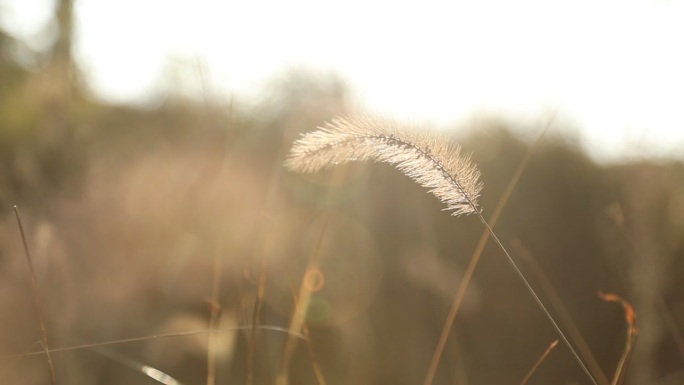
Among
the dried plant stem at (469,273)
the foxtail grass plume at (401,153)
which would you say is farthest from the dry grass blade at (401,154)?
the dried plant stem at (469,273)

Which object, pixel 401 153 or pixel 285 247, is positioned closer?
pixel 401 153

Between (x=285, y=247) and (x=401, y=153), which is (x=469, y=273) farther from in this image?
(x=285, y=247)

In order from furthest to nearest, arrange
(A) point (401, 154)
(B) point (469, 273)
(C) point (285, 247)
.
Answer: (C) point (285, 247)
(B) point (469, 273)
(A) point (401, 154)

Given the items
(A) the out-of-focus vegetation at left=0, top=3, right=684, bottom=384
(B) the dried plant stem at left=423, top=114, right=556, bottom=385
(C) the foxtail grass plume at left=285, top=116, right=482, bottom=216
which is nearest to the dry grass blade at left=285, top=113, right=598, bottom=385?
(C) the foxtail grass plume at left=285, top=116, right=482, bottom=216

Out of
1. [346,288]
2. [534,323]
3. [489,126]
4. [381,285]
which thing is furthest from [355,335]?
[489,126]

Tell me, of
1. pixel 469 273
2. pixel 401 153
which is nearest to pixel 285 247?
pixel 469 273

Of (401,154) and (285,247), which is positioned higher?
(401,154)

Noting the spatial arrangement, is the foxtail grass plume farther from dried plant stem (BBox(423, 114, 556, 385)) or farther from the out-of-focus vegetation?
the out-of-focus vegetation

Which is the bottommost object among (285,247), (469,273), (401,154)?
(285,247)
